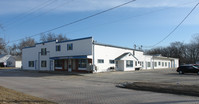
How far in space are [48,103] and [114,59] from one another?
94.3ft

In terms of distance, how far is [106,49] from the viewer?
3409 cm

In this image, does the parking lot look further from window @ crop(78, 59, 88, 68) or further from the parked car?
window @ crop(78, 59, 88, 68)

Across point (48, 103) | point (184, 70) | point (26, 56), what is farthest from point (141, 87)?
point (26, 56)

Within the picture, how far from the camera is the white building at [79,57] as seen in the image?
31.2 m

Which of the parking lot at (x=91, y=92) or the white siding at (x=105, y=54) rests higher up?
the white siding at (x=105, y=54)

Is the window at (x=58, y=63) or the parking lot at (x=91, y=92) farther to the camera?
the window at (x=58, y=63)

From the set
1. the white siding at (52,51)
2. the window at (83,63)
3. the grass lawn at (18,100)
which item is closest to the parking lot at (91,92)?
the grass lawn at (18,100)

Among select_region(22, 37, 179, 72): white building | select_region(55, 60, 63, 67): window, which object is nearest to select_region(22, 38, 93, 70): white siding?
select_region(22, 37, 179, 72): white building

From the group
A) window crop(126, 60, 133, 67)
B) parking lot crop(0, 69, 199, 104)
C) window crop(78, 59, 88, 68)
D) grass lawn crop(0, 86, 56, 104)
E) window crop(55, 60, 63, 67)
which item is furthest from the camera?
window crop(126, 60, 133, 67)

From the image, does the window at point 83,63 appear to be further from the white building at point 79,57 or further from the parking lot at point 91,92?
the parking lot at point 91,92

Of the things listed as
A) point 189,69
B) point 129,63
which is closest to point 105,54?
point 129,63

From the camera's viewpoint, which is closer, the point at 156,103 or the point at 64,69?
the point at 156,103

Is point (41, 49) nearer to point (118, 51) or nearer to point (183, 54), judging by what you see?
point (118, 51)

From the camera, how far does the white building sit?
102 feet
